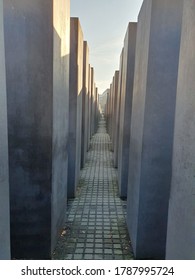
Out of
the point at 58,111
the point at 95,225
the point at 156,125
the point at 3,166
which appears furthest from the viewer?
the point at 95,225

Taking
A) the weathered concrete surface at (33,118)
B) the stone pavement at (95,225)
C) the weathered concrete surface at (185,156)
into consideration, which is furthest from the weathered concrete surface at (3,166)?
the stone pavement at (95,225)

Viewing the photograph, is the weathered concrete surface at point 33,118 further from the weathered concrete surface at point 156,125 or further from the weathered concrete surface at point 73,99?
the weathered concrete surface at point 73,99

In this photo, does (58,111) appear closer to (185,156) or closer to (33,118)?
(33,118)

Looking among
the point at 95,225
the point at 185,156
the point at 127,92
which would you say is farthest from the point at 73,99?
the point at 185,156

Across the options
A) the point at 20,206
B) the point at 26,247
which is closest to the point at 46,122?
the point at 20,206

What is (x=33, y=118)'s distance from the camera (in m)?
4.36

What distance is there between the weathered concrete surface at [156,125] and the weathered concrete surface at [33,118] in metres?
1.65

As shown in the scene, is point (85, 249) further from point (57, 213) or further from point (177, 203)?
point (177, 203)

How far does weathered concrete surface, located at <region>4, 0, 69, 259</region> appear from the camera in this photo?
13.7ft

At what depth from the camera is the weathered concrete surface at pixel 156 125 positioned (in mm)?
4098

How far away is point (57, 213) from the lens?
5090 millimetres

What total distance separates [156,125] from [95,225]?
3.16 m

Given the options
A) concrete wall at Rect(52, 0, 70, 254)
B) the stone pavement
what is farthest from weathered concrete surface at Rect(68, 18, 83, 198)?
concrete wall at Rect(52, 0, 70, 254)

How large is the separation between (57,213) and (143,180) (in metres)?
1.97
